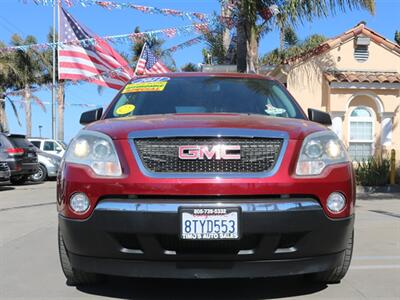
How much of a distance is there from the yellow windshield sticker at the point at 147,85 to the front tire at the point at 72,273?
5.57 ft

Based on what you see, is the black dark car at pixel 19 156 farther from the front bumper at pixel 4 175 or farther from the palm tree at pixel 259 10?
the palm tree at pixel 259 10

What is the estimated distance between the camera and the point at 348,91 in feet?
53.1

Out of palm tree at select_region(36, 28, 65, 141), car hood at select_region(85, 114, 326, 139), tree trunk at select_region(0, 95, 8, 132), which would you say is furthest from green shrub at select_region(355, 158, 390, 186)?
tree trunk at select_region(0, 95, 8, 132)

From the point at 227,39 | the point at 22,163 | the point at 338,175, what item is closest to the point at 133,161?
the point at 338,175

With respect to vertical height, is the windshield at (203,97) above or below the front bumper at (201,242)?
above

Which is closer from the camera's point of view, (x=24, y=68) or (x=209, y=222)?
(x=209, y=222)

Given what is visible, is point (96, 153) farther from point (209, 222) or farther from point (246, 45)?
point (246, 45)

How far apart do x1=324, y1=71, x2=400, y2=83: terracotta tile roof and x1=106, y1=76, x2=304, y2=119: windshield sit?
1114cm

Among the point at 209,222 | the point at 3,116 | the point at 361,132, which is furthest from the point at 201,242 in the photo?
the point at 3,116

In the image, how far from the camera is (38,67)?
1393 inches

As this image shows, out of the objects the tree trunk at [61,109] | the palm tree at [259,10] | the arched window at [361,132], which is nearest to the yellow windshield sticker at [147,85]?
the palm tree at [259,10]

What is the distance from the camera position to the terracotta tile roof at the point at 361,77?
15930 millimetres

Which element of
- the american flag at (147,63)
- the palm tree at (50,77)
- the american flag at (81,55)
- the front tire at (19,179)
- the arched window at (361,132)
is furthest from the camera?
the palm tree at (50,77)

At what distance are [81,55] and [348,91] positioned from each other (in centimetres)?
914
